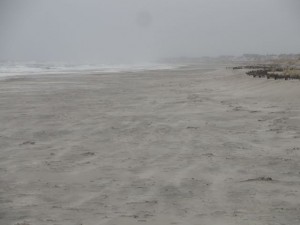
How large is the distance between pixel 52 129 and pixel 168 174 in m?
4.24

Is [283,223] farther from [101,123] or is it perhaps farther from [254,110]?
[254,110]

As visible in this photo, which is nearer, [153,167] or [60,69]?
[153,167]

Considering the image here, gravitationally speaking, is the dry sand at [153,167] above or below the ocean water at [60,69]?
below

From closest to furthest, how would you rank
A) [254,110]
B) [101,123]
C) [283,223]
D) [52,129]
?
1. [283,223]
2. [52,129]
3. [101,123]
4. [254,110]

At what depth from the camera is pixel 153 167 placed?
19.5 feet

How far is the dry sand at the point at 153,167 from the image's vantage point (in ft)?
14.0

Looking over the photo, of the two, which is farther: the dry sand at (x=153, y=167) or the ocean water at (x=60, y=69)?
the ocean water at (x=60, y=69)

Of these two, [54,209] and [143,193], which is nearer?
[54,209]

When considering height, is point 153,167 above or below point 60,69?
below

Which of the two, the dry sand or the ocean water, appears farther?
the ocean water

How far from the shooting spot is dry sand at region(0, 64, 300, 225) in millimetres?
4254

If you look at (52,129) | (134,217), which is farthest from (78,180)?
(52,129)

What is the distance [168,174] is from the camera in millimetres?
5594

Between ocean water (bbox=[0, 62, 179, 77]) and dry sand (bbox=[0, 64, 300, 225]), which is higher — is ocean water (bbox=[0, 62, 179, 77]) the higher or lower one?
the higher one
